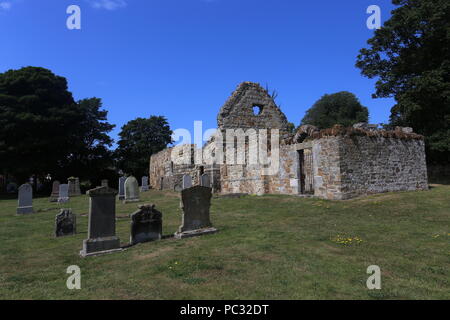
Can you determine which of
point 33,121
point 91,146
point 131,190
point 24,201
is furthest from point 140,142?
point 24,201

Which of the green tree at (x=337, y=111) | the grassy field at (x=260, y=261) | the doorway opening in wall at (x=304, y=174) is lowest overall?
the grassy field at (x=260, y=261)

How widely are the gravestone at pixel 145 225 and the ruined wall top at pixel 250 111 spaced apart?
12259 mm

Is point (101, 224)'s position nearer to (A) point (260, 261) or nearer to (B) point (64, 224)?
(B) point (64, 224)

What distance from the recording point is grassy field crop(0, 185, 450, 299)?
137 inches

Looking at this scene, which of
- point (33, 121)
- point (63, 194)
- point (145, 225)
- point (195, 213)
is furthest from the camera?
point (33, 121)

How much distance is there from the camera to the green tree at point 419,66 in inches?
755

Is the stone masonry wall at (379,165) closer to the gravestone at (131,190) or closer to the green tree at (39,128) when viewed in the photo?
the gravestone at (131,190)

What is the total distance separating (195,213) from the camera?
22.9 ft

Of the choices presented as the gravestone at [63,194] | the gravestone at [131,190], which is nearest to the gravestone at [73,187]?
the gravestone at [63,194]

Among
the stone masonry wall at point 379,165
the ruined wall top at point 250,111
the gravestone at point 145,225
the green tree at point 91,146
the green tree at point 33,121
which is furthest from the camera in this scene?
the green tree at point 91,146

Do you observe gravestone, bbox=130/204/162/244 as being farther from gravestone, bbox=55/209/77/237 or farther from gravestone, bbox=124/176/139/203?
A: gravestone, bbox=124/176/139/203

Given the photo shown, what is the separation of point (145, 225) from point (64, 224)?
3007 millimetres
